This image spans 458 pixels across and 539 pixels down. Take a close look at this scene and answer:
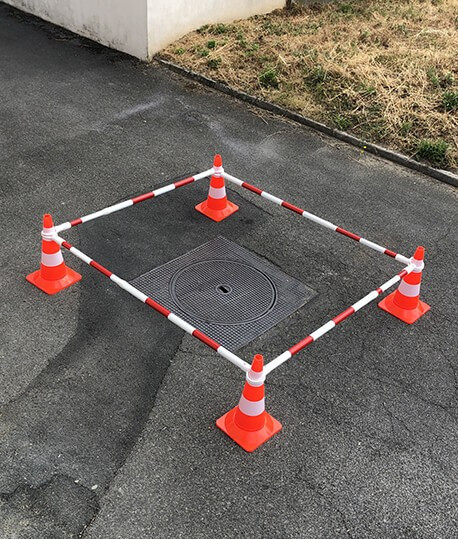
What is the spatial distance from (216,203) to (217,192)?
5.0 inches

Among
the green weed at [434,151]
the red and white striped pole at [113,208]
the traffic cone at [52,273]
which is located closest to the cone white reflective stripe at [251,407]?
the traffic cone at [52,273]

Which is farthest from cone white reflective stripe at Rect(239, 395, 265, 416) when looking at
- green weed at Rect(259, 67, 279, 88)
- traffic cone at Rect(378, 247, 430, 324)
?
green weed at Rect(259, 67, 279, 88)

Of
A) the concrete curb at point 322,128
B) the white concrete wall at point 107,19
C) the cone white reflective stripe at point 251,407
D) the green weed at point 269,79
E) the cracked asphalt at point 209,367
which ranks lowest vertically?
the cracked asphalt at point 209,367

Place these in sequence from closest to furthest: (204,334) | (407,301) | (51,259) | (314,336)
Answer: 1. (314,336)
2. (204,334)
3. (51,259)
4. (407,301)

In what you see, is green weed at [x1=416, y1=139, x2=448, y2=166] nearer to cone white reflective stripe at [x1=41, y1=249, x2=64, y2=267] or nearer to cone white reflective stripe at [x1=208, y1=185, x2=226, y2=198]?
cone white reflective stripe at [x1=208, y1=185, x2=226, y2=198]

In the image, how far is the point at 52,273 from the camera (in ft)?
17.3

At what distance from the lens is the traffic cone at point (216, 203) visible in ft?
20.9

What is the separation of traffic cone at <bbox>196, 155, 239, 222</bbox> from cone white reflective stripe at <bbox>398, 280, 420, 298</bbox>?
7.05ft

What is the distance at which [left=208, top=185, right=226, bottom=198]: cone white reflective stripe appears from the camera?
21.0ft

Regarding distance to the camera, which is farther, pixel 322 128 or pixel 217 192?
pixel 322 128

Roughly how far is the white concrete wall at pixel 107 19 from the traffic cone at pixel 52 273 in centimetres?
595

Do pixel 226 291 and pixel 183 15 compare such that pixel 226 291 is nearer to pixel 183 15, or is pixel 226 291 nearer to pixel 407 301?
pixel 407 301

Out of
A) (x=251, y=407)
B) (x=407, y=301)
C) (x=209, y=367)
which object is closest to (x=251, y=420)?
(x=251, y=407)

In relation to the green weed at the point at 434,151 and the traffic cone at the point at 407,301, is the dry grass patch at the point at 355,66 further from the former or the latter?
the traffic cone at the point at 407,301
